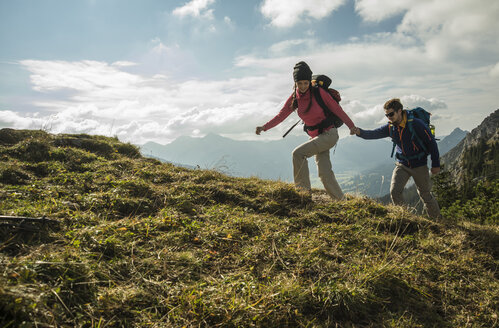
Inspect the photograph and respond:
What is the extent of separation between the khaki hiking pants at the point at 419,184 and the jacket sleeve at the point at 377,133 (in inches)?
35.4

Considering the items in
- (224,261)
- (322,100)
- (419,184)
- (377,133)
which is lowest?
(224,261)

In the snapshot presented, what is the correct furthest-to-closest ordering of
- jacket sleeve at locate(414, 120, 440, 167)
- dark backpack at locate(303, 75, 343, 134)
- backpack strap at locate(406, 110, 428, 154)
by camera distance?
dark backpack at locate(303, 75, 343, 134) < backpack strap at locate(406, 110, 428, 154) < jacket sleeve at locate(414, 120, 440, 167)

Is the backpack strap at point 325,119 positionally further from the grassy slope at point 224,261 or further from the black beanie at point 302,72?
the grassy slope at point 224,261

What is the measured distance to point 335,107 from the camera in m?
6.82

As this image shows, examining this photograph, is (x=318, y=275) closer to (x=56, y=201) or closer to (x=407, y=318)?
(x=407, y=318)

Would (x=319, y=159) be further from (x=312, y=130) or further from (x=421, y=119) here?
(x=421, y=119)

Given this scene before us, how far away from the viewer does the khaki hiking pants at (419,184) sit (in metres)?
6.22

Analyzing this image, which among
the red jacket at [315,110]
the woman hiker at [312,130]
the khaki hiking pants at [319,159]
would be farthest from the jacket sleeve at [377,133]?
the khaki hiking pants at [319,159]

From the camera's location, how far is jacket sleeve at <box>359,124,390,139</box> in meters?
6.88

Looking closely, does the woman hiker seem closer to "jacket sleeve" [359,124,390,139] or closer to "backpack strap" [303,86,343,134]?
"backpack strap" [303,86,343,134]

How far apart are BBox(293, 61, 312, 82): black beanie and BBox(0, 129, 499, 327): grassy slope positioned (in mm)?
2973

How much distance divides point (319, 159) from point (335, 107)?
4.86ft

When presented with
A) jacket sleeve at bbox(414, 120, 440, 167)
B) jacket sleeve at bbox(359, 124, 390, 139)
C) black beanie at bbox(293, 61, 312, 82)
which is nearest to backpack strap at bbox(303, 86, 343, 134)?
black beanie at bbox(293, 61, 312, 82)

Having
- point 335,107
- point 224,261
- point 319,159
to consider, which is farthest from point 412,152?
point 224,261
